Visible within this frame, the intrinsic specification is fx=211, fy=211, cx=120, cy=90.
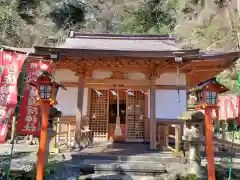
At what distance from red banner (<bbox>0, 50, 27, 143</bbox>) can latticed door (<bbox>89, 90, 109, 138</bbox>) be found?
5.28m

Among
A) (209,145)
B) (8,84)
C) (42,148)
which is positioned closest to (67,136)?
(42,148)

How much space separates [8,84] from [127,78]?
493cm

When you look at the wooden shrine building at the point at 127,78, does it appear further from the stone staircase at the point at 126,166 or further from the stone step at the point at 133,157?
the stone staircase at the point at 126,166

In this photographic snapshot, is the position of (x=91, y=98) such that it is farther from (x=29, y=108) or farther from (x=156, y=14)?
(x=156, y=14)

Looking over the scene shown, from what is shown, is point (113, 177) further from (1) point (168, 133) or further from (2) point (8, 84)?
(1) point (168, 133)

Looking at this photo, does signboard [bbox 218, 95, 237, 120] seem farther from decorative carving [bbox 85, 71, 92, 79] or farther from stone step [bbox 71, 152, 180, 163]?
decorative carving [bbox 85, 71, 92, 79]

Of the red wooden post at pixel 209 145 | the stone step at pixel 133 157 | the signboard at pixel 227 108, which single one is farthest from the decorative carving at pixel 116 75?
the signboard at pixel 227 108

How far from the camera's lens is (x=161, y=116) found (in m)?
8.26

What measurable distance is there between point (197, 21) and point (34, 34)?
16.3m

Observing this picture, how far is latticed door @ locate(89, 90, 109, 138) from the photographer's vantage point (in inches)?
A: 378

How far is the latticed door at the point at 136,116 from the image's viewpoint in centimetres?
941

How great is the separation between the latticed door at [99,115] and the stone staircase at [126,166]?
338cm

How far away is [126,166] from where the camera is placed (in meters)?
5.44

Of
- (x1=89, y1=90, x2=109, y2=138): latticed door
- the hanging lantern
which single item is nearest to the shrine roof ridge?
(x1=89, y1=90, x2=109, y2=138): latticed door
